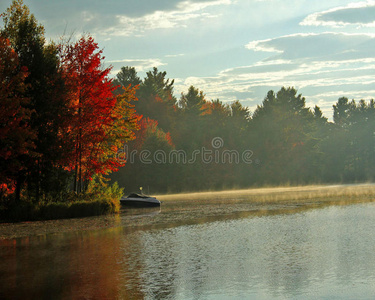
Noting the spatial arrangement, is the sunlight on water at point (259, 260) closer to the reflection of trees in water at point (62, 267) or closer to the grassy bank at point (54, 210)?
the reflection of trees in water at point (62, 267)

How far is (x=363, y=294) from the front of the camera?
→ 455 inches

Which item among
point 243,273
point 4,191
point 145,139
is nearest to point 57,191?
point 4,191

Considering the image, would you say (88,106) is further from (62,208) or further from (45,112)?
(62,208)

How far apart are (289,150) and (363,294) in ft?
340

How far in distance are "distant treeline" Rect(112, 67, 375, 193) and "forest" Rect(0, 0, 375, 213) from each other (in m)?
0.24

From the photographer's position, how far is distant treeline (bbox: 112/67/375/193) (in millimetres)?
83688

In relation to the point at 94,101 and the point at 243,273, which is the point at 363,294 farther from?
the point at 94,101

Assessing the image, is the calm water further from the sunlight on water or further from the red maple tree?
the red maple tree

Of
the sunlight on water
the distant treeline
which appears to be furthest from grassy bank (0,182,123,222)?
the distant treeline

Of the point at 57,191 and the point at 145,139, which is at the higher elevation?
the point at 145,139

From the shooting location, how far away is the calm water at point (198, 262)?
489 inches

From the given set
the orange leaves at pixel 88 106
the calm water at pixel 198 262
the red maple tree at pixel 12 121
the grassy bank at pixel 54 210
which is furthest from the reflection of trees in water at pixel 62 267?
the orange leaves at pixel 88 106

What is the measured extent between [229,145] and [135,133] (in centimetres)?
3162

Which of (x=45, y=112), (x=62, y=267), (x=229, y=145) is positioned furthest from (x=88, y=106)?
(x=229, y=145)
